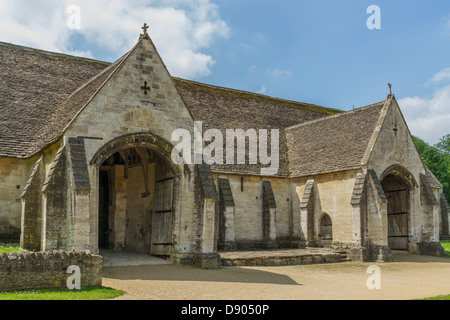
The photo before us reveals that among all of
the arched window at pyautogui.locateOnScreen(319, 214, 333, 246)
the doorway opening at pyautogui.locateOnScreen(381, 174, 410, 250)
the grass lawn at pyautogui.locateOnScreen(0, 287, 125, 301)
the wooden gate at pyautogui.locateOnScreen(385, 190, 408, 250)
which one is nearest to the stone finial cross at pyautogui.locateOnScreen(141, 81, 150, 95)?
the grass lawn at pyautogui.locateOnScreen(0, 287, 125, 301)

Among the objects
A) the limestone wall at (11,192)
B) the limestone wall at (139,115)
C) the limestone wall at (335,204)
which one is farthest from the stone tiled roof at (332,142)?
the limestone wall at (11,192)

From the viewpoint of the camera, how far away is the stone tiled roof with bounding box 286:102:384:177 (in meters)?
25.2

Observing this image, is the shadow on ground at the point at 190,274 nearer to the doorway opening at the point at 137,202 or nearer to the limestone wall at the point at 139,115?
the limestone wall at the point at 139,115

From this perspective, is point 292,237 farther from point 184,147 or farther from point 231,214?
point 184,147

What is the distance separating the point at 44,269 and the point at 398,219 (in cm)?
2135

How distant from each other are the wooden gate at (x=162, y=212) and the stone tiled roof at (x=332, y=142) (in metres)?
9.94

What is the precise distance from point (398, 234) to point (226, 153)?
36.8ft

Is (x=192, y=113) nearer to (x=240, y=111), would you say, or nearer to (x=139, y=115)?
(x=240, y=111)

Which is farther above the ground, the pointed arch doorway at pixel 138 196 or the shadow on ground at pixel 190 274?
the pointed arch doorway at pixel 138 196

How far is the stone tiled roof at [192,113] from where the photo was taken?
21.0 meters

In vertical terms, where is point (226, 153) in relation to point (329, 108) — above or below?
below

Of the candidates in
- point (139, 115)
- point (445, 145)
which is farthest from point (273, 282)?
point (445, 145)
